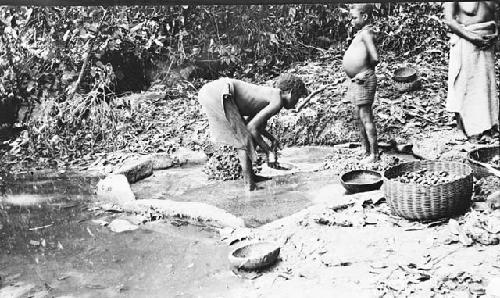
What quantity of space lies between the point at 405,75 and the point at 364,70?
6.73 ft

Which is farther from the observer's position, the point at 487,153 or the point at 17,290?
the point at 487,153

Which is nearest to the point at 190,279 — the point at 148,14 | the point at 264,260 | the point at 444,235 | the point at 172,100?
the point at 264,260

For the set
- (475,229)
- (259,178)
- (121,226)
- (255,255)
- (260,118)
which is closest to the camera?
(475,229)

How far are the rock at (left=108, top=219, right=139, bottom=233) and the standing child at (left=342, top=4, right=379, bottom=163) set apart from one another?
2285 millimetres

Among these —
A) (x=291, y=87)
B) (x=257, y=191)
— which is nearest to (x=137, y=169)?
(x=257, y=191)

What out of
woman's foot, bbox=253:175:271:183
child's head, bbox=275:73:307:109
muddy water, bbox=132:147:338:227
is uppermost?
child's head, bbox=275:73:307:109

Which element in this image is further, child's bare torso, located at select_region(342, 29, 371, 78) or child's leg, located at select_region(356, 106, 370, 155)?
child's leg, located at select_region(356, 106, 370, 155)

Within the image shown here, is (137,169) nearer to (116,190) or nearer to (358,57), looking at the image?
(116,190)

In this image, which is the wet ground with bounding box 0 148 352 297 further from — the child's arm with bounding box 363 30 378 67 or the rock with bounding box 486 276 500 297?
the rock with bounding box 486 276 500 297

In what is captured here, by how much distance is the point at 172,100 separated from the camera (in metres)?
8.30

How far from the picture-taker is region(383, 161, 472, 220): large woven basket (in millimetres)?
3369

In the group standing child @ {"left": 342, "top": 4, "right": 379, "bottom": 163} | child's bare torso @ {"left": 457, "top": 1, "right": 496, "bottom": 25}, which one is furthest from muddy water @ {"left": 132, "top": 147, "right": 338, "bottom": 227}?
child's bare torso @ {"left": 457, "top": 1, "right": 496, "bottom": 25}

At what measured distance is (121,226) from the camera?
442cm

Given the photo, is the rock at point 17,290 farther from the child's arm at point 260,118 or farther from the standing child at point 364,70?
the standing child at point 364,70
